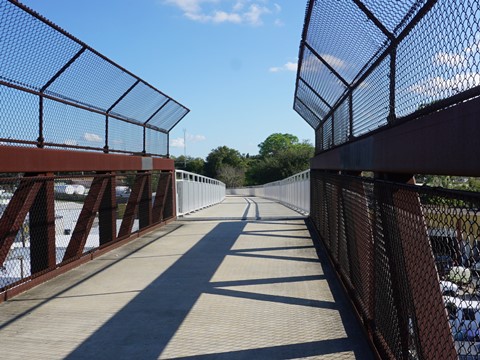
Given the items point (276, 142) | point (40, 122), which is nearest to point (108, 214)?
point (40, 122)

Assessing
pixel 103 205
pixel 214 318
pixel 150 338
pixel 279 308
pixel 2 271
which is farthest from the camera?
pixel 103 205

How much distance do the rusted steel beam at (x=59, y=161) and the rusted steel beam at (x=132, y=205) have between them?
0.27m

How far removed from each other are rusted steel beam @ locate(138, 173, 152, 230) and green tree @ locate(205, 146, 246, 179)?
229 feet

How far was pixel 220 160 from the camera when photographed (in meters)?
81.7

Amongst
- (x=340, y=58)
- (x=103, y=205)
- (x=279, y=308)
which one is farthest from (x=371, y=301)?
(x=103, y=205)

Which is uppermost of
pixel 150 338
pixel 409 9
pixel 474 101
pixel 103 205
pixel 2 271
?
pixel 409 9

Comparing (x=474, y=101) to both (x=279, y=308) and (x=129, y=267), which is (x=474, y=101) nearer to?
(x=279, y=308)

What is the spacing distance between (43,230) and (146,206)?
478 cm

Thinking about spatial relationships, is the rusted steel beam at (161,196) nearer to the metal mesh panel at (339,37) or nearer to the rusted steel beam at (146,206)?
the rusted steel beam at (146,206)

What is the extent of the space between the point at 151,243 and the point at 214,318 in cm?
508

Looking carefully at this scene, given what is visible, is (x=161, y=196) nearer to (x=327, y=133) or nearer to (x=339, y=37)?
(x=327, y=133)

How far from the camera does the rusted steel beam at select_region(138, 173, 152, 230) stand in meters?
10.8

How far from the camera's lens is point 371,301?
12.6ft

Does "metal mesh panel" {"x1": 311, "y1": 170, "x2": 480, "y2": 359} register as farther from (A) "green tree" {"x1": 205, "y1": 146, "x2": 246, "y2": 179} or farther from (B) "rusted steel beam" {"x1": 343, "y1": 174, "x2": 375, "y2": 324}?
(A) "green tree" {"x1": 205, "y1": 146, "x2": 246, "y2": 179}
